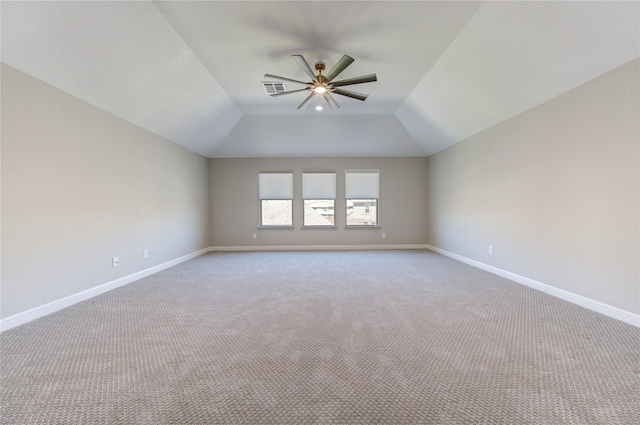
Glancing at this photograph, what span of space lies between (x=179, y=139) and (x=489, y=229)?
6170 millimetres

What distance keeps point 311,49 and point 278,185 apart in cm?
406

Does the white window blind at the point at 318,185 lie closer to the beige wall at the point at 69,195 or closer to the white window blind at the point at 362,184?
the white window blind at the point at 362,184

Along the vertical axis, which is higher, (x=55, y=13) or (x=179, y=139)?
(x=55, y=13)

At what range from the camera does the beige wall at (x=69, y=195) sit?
247 centimetres

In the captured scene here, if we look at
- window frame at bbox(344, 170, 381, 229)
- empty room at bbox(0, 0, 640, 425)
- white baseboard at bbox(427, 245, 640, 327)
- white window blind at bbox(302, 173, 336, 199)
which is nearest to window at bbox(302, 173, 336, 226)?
white window blind at bbox(302, 173, 336, 199)

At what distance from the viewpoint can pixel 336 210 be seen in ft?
23.0

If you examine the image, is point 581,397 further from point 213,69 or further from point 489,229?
point 213,69

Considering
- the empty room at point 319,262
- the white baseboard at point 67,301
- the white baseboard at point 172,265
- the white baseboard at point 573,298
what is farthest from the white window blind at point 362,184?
the white baseboard at point 67,301

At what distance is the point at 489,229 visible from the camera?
4.56 m

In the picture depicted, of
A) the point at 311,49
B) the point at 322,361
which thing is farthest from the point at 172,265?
the point at 311,49

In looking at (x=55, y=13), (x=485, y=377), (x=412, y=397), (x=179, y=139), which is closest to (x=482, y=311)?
(x=485, y=377)

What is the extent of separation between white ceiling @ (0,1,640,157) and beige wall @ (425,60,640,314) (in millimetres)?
297

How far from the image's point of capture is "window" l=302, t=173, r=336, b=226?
275 inches

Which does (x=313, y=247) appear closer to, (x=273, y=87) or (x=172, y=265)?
(x=172, y=265)
